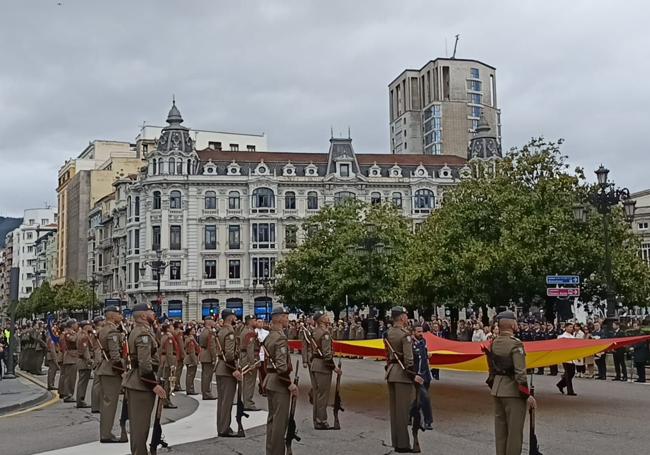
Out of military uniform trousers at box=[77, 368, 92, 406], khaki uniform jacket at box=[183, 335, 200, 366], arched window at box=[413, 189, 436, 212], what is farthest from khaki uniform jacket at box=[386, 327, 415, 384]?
arched window at box=[413, 189, 436, 212]

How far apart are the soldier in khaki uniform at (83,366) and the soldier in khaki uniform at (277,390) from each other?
8.57 m

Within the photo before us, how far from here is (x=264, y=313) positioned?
79.6 m

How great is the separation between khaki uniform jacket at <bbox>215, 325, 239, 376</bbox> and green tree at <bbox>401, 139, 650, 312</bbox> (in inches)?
1003

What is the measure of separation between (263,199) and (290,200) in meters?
2.76

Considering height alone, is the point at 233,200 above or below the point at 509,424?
A: above

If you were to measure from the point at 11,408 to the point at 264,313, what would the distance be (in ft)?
202

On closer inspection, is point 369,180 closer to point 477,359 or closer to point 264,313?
point 264,313

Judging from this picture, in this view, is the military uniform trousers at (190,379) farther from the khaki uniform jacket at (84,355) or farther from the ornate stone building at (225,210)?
the ornate stone building at (225,210)

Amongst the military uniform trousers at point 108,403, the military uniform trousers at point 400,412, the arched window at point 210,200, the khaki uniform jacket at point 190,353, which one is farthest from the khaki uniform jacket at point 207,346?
the arched window at point 210,200

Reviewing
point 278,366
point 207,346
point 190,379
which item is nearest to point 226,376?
point 278,366

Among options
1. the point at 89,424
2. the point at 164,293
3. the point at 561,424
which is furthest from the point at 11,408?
the point at 164,293

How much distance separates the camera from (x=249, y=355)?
46.1ft

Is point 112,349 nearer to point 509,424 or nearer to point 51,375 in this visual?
point 509,424

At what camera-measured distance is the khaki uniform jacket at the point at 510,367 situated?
998cm
